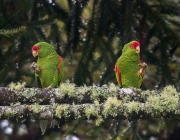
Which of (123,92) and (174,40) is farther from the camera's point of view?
(174,40)

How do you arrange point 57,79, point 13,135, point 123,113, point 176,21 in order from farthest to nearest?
point 13,135, point 176,21, point 57,79, point 123,113

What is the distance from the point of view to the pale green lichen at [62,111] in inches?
108

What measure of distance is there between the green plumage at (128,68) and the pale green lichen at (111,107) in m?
0.88

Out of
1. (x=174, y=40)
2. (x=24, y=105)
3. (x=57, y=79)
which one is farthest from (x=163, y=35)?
(x=24, y=105)

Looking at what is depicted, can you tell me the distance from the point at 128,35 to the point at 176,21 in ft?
1.80

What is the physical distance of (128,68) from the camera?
3.65m

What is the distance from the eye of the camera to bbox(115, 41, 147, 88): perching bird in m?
3.58

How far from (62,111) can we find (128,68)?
1.08 metres

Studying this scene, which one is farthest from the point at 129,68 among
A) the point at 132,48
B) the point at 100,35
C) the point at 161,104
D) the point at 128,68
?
the point at 100,35

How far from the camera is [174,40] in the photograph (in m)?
4.39

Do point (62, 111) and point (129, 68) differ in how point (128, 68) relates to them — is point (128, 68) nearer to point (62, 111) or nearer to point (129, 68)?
point (129, 68)

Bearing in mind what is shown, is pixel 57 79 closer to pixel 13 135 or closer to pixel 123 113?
pixel 123 113

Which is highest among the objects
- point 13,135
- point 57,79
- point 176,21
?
point 176,21

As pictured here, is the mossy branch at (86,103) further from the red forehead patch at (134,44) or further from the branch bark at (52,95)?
the red forehead patch at (134,44)
